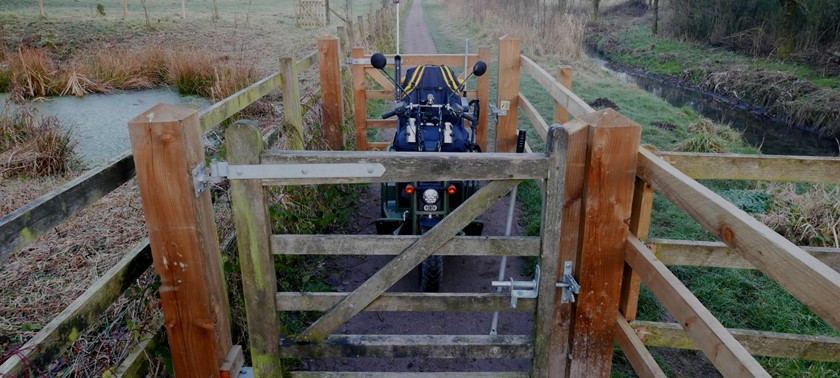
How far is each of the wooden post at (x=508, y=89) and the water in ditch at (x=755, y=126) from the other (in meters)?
5.68

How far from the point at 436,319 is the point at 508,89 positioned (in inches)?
112

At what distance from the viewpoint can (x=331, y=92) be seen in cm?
645

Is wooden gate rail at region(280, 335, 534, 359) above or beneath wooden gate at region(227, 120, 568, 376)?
beneath

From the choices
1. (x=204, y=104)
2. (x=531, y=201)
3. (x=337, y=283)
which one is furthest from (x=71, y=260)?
(x=204, y=104)

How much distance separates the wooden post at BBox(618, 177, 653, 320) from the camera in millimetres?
2396

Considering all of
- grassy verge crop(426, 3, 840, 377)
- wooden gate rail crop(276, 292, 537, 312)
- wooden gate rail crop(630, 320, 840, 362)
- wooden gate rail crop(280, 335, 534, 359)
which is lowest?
grassy verge crop(426, 3, 840, 377)

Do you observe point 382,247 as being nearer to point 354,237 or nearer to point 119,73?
point 354,237

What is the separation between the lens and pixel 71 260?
389 cm

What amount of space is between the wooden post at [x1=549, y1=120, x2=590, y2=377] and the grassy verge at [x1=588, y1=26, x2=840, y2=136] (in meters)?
11.4

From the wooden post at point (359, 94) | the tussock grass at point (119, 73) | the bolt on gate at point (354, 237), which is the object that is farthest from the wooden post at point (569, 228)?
the tussock grass at point (119, 73)

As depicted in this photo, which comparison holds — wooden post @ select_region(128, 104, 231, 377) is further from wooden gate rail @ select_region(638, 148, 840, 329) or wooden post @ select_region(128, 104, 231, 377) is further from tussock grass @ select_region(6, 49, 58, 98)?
tussock grass @ select_region(6, 49, 58, 98)

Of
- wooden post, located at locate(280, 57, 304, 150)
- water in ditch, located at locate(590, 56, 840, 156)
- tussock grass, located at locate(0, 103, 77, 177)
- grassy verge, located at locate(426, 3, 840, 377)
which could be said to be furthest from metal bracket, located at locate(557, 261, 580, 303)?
water in ditch, located at locate(590, 56, 840, 156)

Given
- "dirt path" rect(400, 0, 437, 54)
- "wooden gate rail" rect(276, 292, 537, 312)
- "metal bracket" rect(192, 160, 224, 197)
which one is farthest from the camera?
"dirt path" rect(400, 0, 437, 54)

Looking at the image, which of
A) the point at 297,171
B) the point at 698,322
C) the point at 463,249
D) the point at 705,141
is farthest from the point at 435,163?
the point at 705,141
